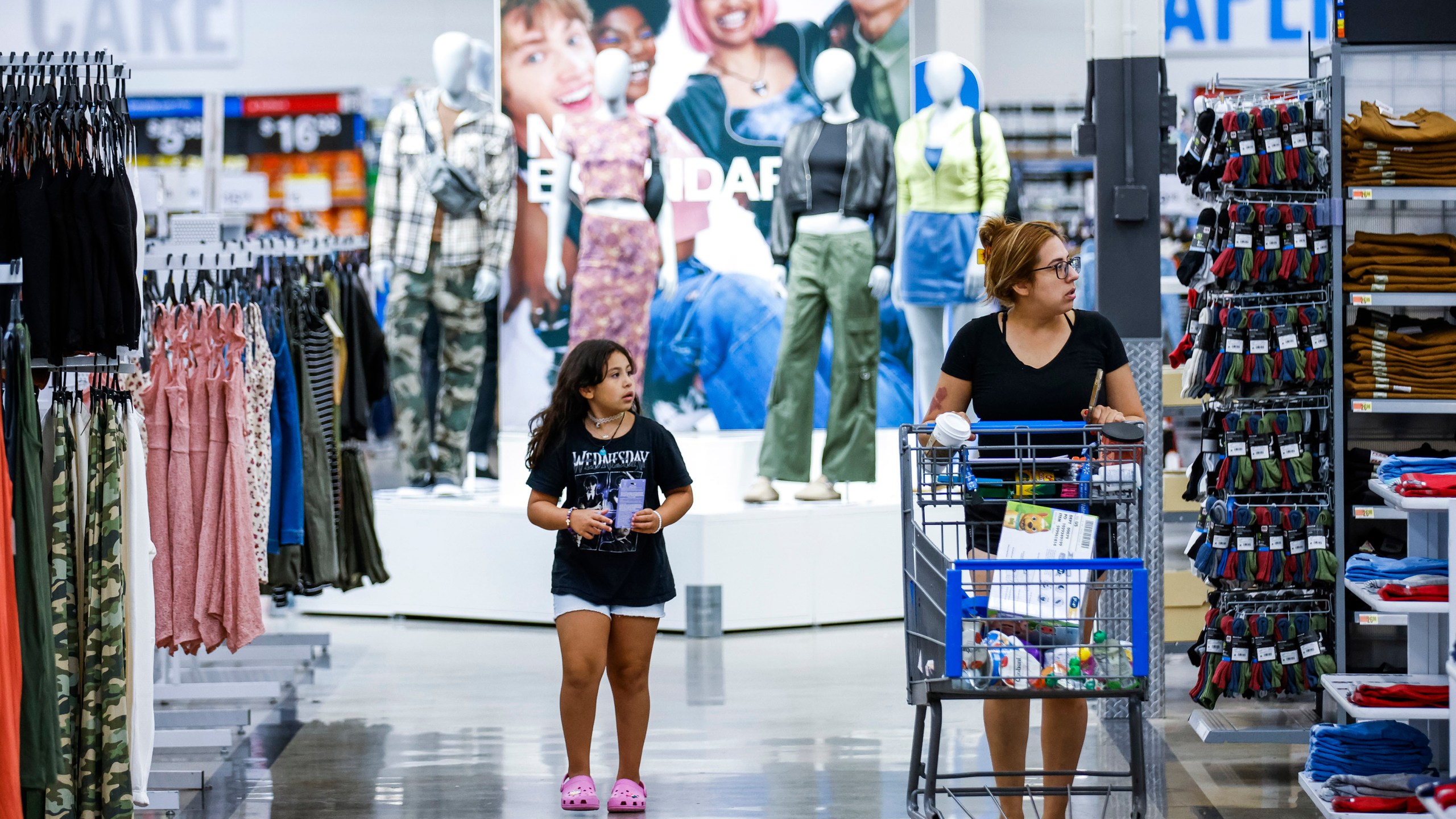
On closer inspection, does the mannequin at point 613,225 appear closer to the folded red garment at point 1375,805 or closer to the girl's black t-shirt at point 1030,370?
the girl's black t-shirt at point 1030,370

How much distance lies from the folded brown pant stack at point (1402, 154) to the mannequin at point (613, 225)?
367 cm

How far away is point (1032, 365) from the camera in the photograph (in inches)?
133

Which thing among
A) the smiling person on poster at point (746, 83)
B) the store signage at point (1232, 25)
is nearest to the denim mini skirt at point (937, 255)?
the smiling person on poster at point (746, 83)

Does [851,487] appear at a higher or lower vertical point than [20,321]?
lower

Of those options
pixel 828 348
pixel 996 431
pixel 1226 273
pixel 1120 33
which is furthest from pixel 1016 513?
pixel 828 348

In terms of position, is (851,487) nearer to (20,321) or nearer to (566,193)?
(566,193)

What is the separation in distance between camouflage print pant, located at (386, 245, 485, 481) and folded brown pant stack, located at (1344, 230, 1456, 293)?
14.0 ft

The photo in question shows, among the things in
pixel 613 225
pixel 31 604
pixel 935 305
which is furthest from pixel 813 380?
pixel 31 604

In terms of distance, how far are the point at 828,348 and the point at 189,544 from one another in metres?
3.60

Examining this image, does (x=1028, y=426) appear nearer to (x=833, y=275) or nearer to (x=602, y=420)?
(x=602, y=420)

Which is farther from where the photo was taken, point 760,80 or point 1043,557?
point 760,80

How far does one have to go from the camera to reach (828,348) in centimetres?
746

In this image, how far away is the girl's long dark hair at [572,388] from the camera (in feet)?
13.2

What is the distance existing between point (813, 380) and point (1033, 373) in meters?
3.96
